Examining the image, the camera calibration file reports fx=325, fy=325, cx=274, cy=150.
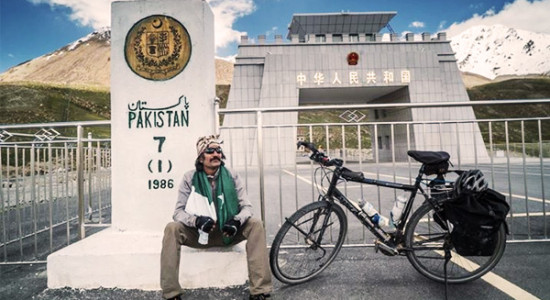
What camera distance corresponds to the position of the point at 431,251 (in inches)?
114

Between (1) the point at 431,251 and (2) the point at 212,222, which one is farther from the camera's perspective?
(1) the point at 431,251

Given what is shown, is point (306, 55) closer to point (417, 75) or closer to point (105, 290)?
point (417, 75)

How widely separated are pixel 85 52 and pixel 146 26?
23343 centimetres

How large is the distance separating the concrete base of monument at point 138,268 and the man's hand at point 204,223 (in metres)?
0.45

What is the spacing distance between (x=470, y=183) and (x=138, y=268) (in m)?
2.88

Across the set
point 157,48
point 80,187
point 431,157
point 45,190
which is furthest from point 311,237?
point 45,190

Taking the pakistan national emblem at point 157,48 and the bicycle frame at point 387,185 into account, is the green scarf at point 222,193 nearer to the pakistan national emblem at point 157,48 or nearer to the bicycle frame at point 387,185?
the bicycle frame at point 387,185

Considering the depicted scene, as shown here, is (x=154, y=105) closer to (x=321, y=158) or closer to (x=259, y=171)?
(x=259, y=171)

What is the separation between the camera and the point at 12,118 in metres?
52.0

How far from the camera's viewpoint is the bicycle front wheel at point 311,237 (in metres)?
2.79

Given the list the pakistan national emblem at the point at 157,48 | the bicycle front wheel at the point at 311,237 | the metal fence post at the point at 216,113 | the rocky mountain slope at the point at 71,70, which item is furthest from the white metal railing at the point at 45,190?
the rocky mountain slope at the point at 71,70

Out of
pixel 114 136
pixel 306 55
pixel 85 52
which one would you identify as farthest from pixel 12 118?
pixel 85 52

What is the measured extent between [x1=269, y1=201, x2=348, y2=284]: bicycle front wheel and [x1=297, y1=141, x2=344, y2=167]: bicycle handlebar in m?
0.35

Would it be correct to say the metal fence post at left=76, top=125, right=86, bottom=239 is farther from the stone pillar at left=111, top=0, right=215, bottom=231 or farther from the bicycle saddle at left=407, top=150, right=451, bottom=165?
the bicycle saddle at left=407, top=150, right=451, bottom=165
